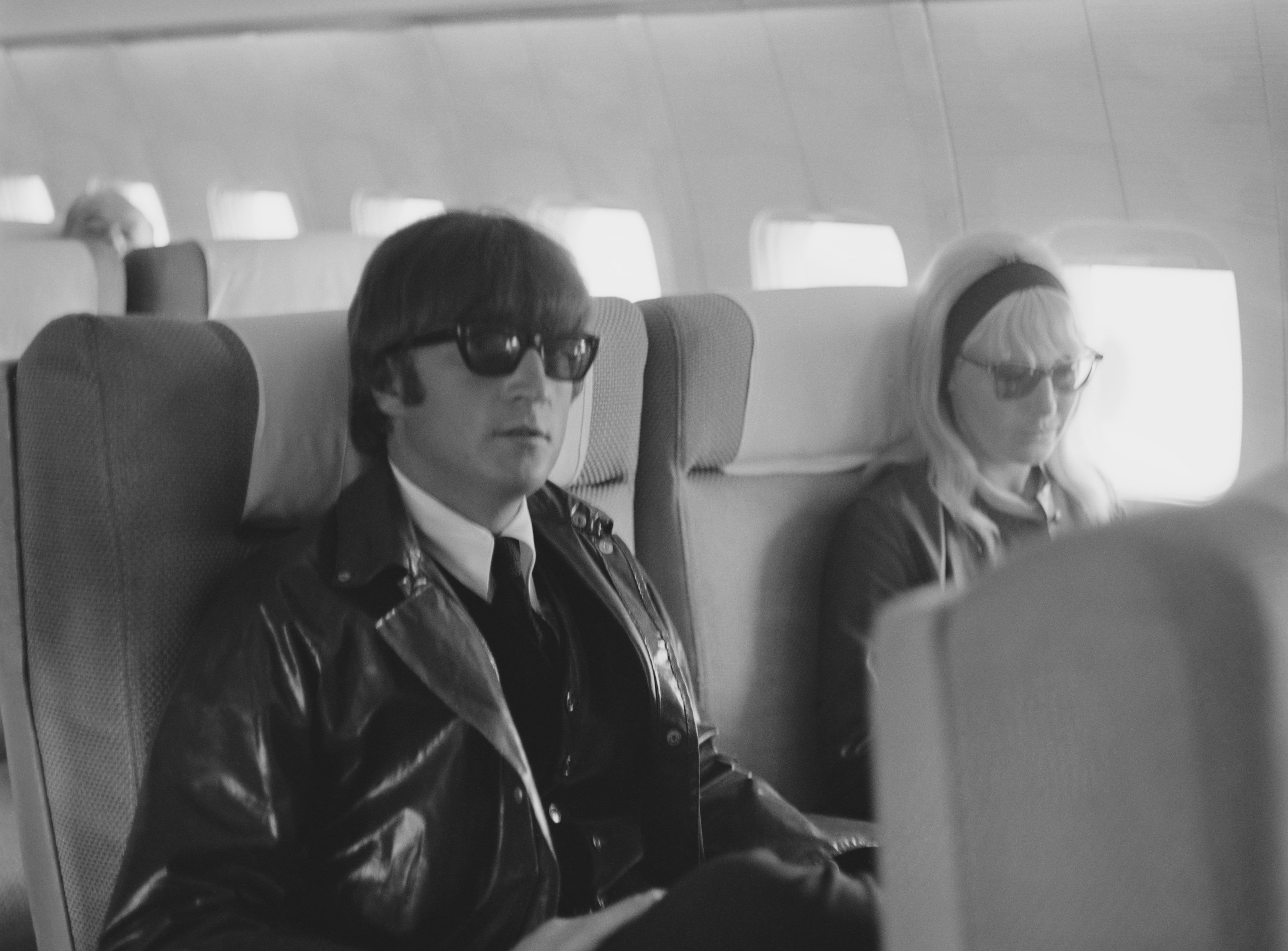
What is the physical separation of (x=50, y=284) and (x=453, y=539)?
3161mm

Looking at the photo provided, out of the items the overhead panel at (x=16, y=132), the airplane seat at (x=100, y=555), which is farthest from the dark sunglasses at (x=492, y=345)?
the overhead panel at (x=16, y=132)

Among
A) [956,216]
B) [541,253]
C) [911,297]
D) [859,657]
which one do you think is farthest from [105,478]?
[956,216]

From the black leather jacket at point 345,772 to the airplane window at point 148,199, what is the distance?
35.5ft

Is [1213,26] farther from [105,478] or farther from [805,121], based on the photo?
[105,478]

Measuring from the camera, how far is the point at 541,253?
1.95 m

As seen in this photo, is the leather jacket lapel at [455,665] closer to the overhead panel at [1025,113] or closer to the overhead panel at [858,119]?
the overhead panel at [1025,113]

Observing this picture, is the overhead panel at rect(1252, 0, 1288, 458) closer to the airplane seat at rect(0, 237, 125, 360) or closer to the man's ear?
the man's ear

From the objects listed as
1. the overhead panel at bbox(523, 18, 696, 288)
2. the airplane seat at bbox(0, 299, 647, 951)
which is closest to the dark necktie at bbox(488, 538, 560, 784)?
the airplane seat at bbox(0, 299, 647, 951)

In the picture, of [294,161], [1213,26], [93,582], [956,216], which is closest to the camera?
[93,582]

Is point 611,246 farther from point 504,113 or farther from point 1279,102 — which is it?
point 1279,102

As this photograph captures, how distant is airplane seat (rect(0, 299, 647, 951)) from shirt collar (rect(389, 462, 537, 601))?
212 mm

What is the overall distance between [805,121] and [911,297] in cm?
314

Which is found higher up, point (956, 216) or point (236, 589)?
point (956, 216)

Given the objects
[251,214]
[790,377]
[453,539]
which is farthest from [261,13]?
[453,539]
